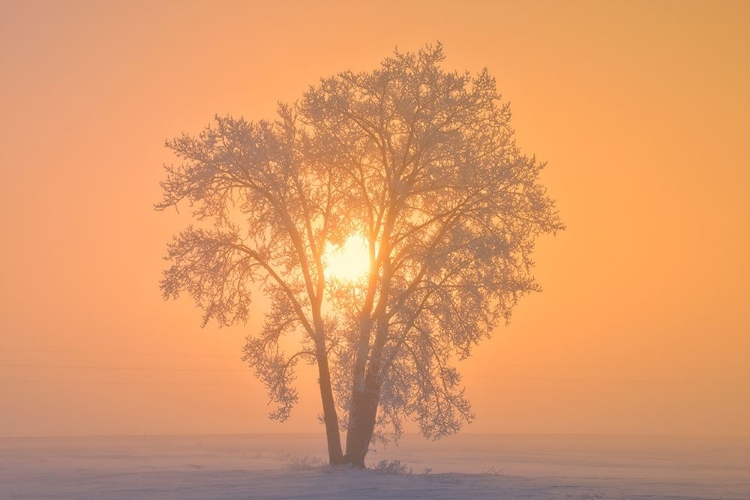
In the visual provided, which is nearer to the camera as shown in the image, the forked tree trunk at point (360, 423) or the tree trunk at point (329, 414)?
the forked tree trunk at point (360, 423)

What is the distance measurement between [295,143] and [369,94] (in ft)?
11.1

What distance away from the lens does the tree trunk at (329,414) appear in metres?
30.1

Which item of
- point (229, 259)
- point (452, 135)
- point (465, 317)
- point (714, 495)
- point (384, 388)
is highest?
point (452, 135)

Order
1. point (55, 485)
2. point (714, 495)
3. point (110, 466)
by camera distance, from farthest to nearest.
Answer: point (110, 466) → point (55, 485) → point (714, 495)

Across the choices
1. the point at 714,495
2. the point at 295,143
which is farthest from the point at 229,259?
the point at 714,495

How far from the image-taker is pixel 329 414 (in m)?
Result: 30.6

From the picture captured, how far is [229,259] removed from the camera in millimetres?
31703

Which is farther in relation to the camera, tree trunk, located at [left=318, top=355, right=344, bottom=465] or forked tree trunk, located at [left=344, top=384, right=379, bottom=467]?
tree trunk, located at [left=318, top=355, right=344, bottom=465]

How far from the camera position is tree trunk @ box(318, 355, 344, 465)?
3011 centimetres

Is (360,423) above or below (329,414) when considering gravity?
below

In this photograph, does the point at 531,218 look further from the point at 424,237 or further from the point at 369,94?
the point at 369,94

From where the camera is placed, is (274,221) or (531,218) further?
(274,221)

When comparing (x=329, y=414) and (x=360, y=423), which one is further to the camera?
(x=329, y=414)

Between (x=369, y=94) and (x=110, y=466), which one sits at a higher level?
(x=369, y=94)
